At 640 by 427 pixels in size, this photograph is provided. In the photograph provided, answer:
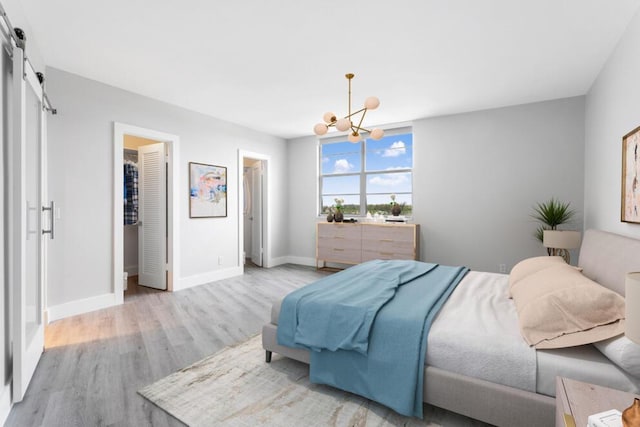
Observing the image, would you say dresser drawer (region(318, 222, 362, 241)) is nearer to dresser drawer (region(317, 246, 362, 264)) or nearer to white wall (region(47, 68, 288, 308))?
dresser drawer (region(317, 246, 362, 264))

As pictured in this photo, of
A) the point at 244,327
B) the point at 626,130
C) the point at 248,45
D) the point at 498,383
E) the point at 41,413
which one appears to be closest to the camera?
the point at 498,383

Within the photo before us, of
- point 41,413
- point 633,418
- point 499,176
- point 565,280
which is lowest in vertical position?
point 41,413

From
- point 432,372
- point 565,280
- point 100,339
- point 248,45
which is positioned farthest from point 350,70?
point 100,339

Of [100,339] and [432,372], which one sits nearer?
[432,372]

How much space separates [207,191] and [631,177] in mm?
4792

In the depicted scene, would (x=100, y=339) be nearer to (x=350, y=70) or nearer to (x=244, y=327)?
(x=244, y=327)

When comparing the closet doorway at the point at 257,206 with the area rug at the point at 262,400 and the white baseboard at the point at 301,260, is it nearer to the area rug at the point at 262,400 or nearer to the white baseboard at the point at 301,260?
the white baseboard at the point at 301,260

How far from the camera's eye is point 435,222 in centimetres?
496

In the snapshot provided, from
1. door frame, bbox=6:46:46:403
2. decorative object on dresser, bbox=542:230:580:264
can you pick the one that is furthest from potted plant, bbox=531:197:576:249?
door frame, bbox=6:46:46:403

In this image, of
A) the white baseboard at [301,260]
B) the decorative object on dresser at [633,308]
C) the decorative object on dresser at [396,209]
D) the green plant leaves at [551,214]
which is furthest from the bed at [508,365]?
the white baseboard at [301,260]

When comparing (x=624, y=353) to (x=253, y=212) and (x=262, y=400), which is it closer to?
(x=262, y=400)

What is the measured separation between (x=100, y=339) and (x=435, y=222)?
452 centimetres

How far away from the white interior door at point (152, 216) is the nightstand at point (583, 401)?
14.8ft

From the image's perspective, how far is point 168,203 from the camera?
4398 millimetres
